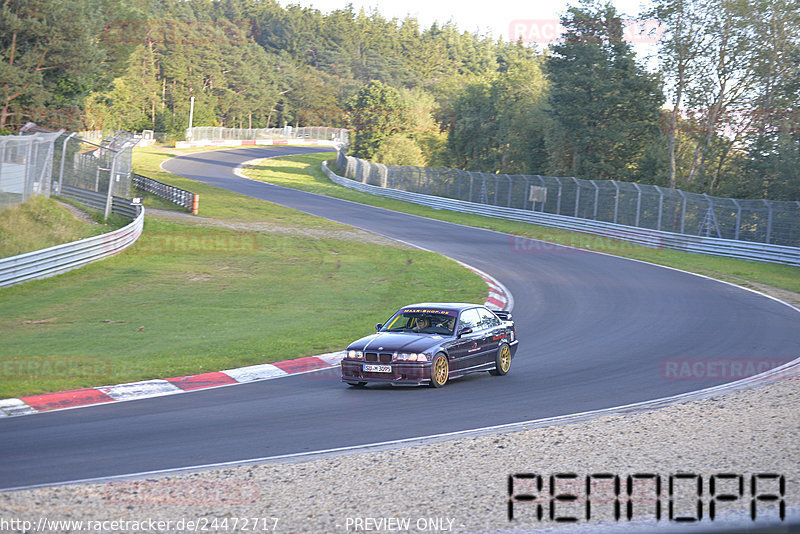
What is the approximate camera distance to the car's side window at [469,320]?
13859 mm

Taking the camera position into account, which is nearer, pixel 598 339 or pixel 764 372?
pixel 764 372

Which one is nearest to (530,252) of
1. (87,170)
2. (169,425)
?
(87,170)

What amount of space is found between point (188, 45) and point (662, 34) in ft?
326

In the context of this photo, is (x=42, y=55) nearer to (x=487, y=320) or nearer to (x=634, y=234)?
(x=634, y=234)

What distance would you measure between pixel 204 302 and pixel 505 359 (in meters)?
10.5

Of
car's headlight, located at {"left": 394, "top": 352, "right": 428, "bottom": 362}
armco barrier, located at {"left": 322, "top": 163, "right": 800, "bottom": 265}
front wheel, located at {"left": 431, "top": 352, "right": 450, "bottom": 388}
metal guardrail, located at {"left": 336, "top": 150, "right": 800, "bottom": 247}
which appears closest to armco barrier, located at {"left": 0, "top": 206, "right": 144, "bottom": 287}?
car's headlight, located at {"left": 394, "top": 352, "right": 428, "bottom": 362}

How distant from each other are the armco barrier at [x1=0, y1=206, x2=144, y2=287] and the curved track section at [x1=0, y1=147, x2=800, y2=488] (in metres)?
12.8

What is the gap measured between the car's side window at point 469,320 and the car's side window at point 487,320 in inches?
4.0

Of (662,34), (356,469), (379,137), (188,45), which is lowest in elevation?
(356,469)

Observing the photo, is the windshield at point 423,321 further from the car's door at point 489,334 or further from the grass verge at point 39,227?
the grass verge at point 39,227

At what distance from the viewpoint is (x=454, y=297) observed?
22.8 metres

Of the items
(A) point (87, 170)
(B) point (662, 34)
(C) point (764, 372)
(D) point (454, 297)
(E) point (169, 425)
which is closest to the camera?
(E) point (169, 425)

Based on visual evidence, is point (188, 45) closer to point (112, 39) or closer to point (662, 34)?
point (112, 39)

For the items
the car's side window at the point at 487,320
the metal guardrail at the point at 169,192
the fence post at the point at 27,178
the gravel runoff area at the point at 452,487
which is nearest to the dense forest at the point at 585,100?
the metal guardrail at the point at 169,192
